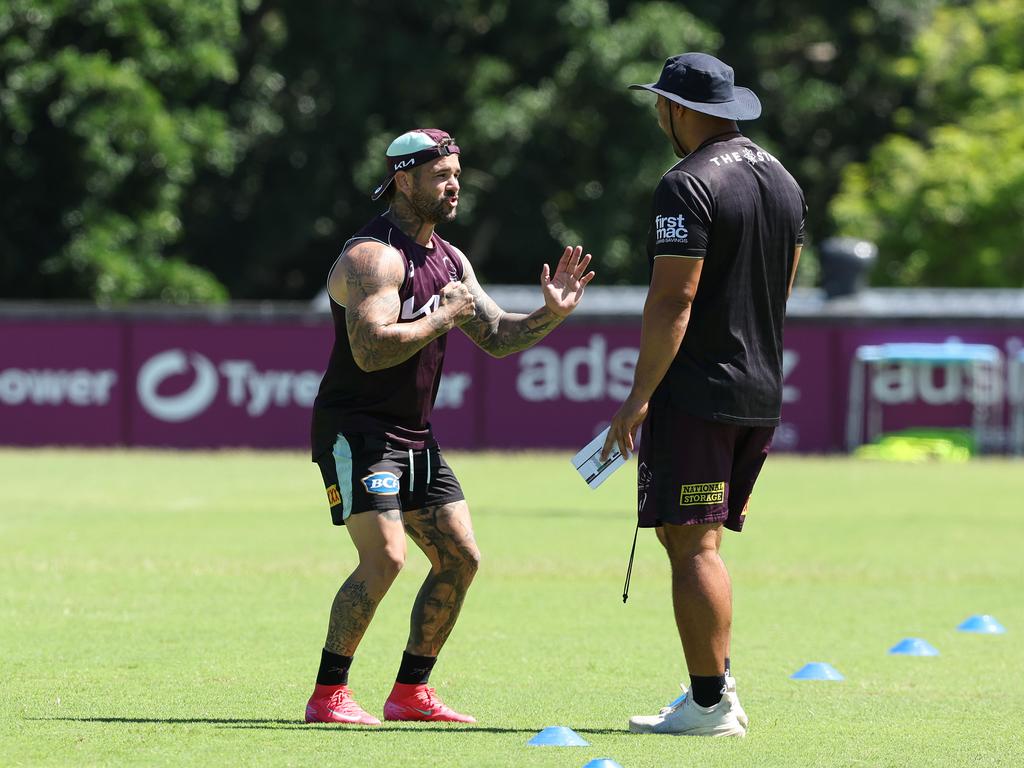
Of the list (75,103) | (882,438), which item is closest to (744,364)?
(882,438)

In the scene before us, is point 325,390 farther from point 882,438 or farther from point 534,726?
point 882,438

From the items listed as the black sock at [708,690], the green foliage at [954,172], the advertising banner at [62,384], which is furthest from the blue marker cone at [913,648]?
the green foliage at [954,172]

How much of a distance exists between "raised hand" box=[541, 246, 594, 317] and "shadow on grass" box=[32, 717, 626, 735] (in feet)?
4.99

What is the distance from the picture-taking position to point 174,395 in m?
27.0

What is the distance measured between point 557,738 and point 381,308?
62.2 inches

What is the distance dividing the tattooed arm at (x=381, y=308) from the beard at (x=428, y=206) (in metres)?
0.21

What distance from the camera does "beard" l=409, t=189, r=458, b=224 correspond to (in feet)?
21.9

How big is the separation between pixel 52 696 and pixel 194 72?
2665 cm

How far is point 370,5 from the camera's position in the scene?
38.7m

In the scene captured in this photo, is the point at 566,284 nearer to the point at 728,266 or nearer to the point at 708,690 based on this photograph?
the point at 728,266

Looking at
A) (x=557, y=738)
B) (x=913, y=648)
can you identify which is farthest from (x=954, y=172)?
(x=557, y=738)

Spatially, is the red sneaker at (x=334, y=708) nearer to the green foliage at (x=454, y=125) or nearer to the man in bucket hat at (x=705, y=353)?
the man in bucket hat at (x=705, y=353)

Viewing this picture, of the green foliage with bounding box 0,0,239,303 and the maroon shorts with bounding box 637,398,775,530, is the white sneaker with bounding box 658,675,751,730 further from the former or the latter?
the green foliage with bounding box 0,0,239,303

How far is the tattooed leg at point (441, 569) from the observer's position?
6758mm
